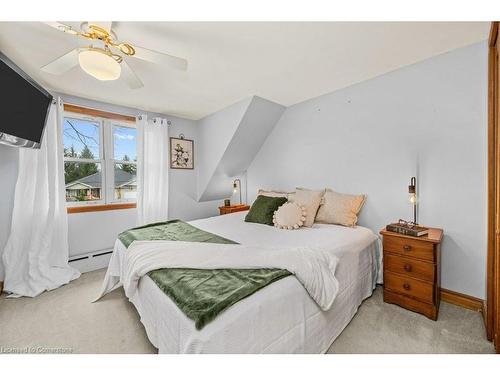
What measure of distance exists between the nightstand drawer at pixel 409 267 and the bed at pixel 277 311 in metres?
0.19

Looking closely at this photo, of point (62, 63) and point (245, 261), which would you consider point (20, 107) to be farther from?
point (245, 261)

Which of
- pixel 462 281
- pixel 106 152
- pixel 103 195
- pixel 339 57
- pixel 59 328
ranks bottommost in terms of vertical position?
pixel 59 328

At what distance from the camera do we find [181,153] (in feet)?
12.2

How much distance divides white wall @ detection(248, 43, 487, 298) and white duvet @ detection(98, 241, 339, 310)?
4.11ft

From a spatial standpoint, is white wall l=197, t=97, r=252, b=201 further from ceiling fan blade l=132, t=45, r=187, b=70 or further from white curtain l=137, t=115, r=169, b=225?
ceiling fan blade l=132, t=45, r=187, b=70

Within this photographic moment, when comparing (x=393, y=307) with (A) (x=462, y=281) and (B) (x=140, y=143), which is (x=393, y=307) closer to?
(A) (x=462, y=281)

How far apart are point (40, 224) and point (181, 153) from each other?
201 cm

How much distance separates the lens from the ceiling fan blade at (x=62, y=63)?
1494mm

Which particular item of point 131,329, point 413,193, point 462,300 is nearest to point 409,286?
point 462,300

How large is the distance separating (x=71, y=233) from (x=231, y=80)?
109 inches

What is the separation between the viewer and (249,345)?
3.34 ft

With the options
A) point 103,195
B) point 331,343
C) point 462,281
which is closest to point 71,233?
point 103,195

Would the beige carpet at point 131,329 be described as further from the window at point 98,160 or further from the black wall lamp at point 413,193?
the window at point 98,160

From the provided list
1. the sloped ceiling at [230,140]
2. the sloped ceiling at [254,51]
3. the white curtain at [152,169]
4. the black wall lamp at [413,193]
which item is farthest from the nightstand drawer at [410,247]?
the white curtain at [152,169]
